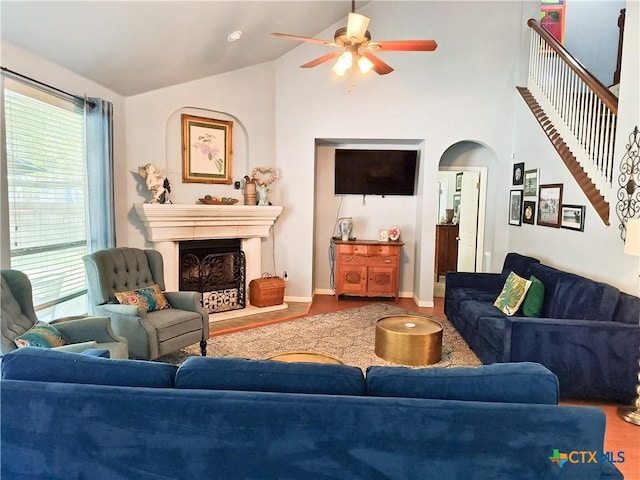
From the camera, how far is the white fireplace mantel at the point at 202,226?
4.52 meters

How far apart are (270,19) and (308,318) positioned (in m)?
3.54

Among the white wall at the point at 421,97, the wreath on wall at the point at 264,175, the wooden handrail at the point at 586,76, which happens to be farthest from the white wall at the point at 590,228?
the wreath on wall at the point at 264,175

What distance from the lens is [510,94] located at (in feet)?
17.8

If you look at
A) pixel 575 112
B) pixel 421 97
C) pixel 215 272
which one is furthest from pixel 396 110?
pixel 215 272

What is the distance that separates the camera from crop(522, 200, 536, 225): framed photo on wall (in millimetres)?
4781

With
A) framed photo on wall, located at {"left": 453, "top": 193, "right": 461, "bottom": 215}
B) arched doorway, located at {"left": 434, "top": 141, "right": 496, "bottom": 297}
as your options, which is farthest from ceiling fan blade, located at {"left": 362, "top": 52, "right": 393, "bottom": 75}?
framed photo on wall, located at {"left": 453, "top": 193, "right": 461, "bottom": 215}

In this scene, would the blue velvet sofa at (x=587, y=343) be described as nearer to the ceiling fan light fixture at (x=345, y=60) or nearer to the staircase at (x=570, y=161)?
the staircase at (x=570, y=161)

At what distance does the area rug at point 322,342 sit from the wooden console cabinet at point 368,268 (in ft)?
2.59

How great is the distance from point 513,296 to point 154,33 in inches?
162

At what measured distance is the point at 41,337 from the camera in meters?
2.33

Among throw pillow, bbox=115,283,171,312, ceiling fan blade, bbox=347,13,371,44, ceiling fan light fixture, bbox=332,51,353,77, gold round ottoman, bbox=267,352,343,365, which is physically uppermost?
ceiling fan blade, bbox=347,13,371,44

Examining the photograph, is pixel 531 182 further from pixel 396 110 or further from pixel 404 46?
pixel 404 46

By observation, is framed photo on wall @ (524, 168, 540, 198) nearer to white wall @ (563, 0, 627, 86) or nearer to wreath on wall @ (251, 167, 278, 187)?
white wall @ (563, 0, 627, 86)

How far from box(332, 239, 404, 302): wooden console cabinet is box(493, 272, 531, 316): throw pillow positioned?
1.98m
